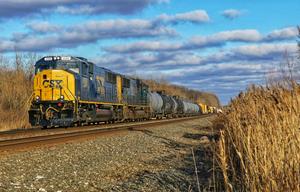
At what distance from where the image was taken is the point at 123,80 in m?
35.3

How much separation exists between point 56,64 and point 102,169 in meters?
16.0

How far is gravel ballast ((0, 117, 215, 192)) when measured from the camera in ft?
23.9

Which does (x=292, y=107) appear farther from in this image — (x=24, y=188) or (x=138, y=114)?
(x=138, y=114)

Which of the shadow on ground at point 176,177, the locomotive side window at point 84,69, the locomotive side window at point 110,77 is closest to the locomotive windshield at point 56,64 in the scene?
the locomotive side window at point 84,69

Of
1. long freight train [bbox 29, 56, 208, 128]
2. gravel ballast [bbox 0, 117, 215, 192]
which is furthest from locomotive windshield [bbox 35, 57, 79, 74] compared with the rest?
gravel ballast [bbox 0, 117, 215, 192]

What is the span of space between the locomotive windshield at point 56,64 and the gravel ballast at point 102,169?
11.5 meters

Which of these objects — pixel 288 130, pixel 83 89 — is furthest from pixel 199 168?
pixel 83 89

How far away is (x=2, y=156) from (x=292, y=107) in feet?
24.5

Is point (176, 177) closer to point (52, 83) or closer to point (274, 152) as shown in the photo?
point (274, 152)

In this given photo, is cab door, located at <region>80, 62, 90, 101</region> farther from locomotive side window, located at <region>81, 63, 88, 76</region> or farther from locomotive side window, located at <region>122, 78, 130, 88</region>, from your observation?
locomotive side window, located at <region>122, 78, 130, 88</region>

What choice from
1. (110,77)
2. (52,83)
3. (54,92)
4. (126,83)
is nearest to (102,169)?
(54,92)

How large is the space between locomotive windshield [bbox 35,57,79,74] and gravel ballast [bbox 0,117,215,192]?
453 inches

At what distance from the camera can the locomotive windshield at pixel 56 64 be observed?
79.3ft

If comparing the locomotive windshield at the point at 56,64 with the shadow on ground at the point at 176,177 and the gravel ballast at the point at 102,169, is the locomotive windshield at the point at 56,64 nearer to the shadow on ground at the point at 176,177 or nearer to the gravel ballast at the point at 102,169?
the gravel ballast at the point at 102,169
